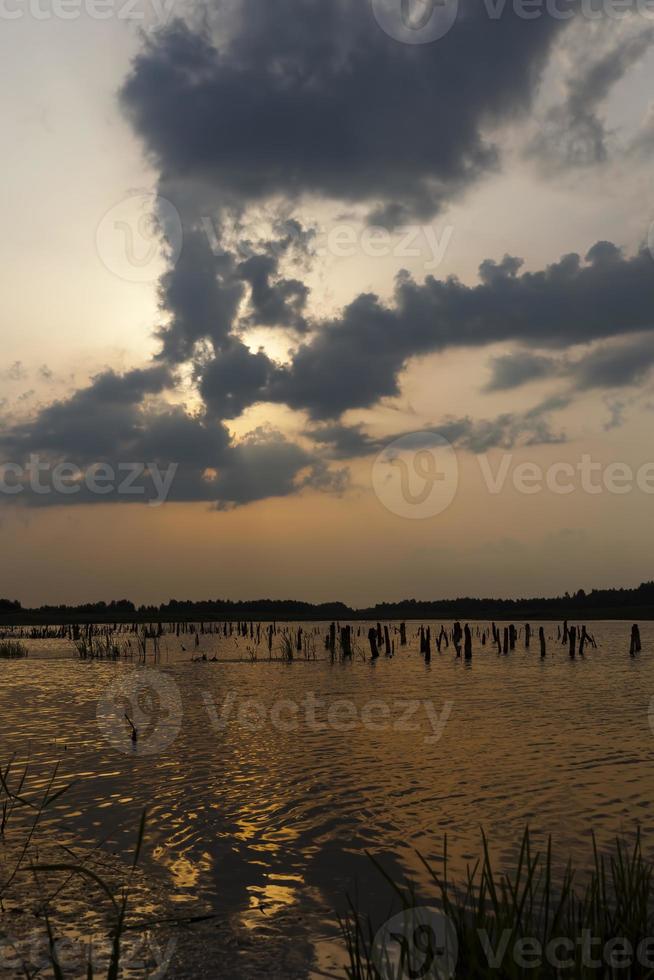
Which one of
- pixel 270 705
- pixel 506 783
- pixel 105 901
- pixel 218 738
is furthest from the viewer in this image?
pixel 270 705

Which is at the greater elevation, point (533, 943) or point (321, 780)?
point (533, 943)

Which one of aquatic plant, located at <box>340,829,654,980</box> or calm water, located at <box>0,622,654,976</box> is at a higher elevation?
aquatic plant, located at <box>340,829,654,980</box>

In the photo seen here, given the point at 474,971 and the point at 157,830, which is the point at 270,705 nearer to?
the point at 157,830

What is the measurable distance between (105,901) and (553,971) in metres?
5.30

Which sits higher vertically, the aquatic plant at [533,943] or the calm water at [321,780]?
the aquatic plant at [533,943]

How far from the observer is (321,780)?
569 inches

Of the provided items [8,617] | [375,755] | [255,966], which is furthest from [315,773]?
[8,617]

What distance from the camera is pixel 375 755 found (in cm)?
1692

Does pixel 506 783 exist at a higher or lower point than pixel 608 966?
lower

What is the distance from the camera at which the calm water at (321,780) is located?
9438 mm

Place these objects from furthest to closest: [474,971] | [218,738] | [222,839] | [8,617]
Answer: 1. [8,617]
2. [218,738]
3. [222,839]
4. [474,971]

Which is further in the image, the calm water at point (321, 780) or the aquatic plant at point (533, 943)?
the calm water at point (321, 780)

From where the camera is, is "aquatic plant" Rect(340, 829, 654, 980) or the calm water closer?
"aquatic plant" Rect(340, 829, 654, 980)

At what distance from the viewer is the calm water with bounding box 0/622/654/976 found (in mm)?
9438
